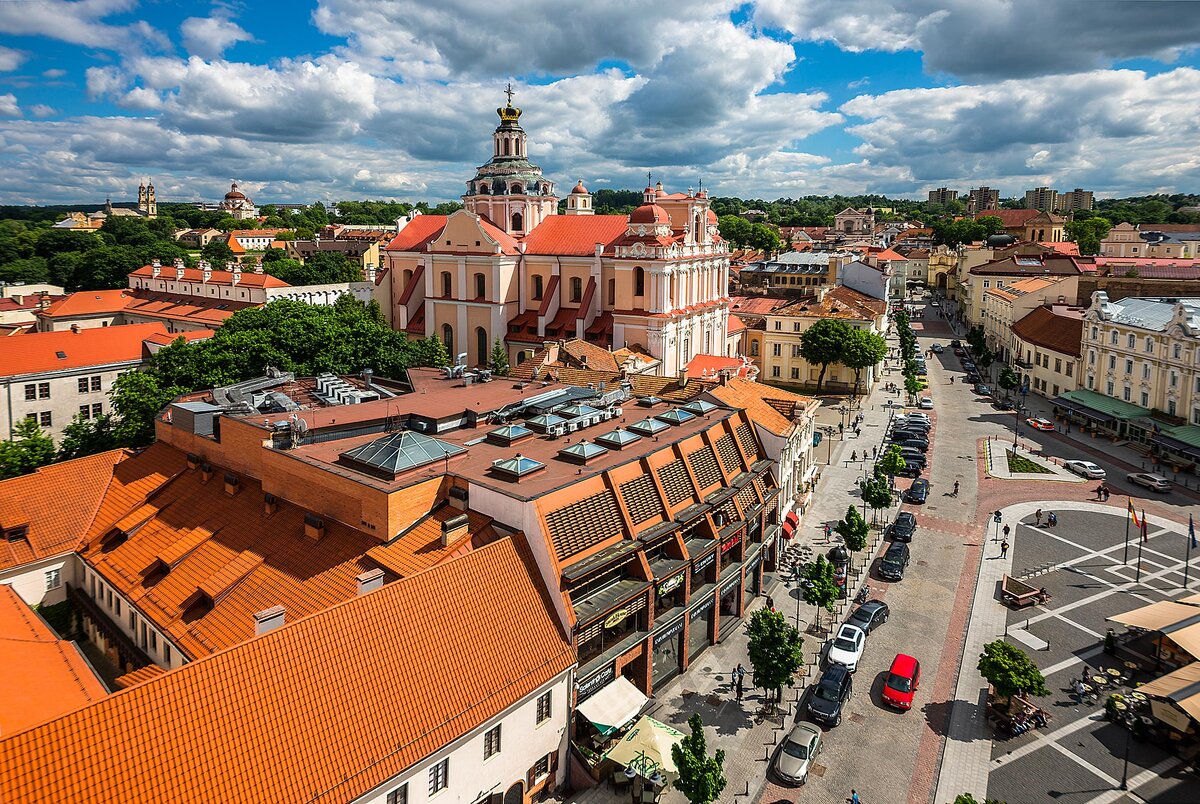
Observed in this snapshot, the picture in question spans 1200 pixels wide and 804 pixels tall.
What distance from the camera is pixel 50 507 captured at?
101ft

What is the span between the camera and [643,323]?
204 ft

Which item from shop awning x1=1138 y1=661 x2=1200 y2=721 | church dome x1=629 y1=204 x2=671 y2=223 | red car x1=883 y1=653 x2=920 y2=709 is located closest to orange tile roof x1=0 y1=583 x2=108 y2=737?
red car x1=883 y1=653 x2=920 y2=709

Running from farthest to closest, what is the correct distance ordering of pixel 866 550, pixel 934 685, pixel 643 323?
pixel 643 323, pixel 866 550, pixel 934 685

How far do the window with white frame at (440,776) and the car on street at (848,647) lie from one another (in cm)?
1571

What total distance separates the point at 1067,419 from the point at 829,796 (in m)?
54.6

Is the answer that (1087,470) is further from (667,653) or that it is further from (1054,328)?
(667,653)

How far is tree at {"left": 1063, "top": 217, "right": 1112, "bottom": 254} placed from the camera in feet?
470

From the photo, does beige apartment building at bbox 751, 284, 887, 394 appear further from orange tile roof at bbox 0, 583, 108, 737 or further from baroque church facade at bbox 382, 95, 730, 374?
orange tile roof at bbox 0, 583, 108, 737

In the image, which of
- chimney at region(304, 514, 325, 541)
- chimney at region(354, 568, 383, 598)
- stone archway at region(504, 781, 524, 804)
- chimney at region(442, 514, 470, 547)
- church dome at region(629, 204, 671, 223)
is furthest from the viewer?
church dome at region(629, 204, 671, 223)

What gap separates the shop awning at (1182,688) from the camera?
22.5 meters

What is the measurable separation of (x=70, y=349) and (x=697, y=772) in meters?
57.9

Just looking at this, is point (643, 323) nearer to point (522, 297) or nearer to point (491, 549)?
point (522, 297)

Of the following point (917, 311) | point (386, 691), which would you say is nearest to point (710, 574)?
point (386, 691)

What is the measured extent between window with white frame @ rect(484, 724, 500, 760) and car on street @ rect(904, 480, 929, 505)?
34.4m
